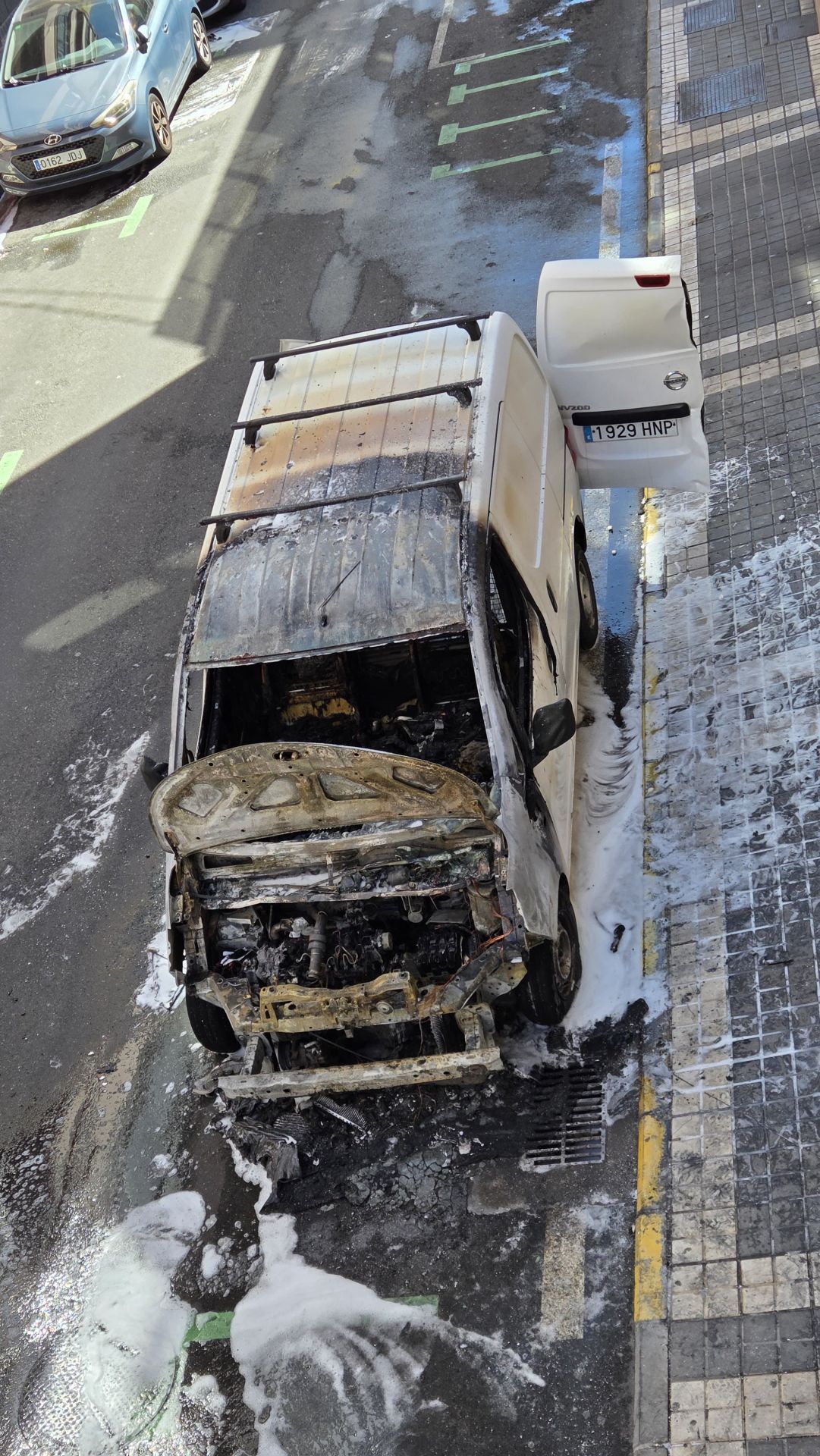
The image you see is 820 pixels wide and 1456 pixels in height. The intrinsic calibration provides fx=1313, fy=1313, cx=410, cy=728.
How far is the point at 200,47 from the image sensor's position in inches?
624

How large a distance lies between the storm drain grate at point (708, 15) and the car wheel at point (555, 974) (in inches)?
434

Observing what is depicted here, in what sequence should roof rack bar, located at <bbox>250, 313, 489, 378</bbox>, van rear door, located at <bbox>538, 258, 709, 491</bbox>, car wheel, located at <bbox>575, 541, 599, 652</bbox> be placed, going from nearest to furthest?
roof rack bar, located at <bbox>250, 313, 489, 378</bbox>, van rear door, located at <bbox>538, 258, 709, 491</bbox>, car wheel, located at <bbox>575, 541, 599, 652</bbox>

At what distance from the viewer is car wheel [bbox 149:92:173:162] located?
46.8ft

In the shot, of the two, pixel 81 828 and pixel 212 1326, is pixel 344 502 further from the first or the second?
pixel 212 1326

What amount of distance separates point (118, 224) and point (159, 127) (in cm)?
140

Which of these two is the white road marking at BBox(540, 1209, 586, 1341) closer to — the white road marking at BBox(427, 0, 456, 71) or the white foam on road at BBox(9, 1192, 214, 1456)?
the white foam on road at BBox(9, 1192, 214, 1456)

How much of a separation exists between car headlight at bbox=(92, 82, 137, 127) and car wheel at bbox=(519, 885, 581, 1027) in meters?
11.2

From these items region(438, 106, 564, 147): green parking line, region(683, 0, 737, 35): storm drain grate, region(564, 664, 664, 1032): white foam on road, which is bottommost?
region(564, 664, 664, 1032): white foam on road

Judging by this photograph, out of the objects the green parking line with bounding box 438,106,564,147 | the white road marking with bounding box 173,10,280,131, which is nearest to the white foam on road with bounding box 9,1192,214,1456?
the green parking line with bounding box 438,106,564,147

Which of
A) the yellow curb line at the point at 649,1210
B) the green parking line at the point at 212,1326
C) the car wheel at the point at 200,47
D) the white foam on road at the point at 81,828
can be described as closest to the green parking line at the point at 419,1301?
the green parking line at the point at 212,1326

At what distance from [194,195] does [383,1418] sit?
12347 mm

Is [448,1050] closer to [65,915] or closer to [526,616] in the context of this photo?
[526,616]

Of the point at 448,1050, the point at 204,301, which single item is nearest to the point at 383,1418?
the point at 448,1050

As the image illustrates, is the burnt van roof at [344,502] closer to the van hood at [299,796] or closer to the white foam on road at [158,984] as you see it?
the van hood at [299,796]
